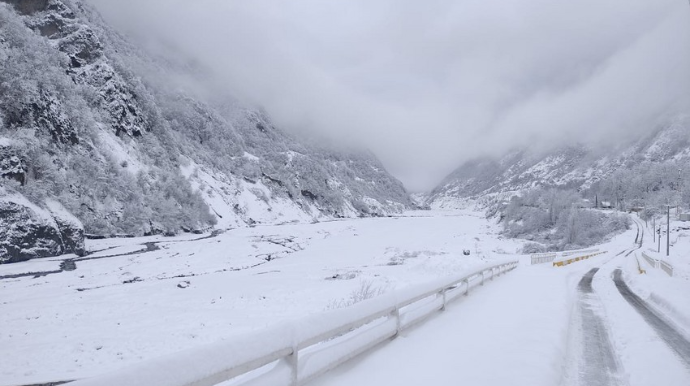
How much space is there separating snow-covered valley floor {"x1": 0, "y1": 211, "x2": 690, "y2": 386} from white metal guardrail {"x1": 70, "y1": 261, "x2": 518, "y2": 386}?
276 mm

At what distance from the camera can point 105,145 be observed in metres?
→ 45.5

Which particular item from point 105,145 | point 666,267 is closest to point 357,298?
point 666,267

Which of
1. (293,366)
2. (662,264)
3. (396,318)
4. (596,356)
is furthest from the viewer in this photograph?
(662,264)

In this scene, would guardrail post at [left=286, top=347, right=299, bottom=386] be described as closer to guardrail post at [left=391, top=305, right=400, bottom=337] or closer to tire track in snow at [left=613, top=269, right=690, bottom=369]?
guardrail post at [left=391, top=305, right=400, bottom=337]

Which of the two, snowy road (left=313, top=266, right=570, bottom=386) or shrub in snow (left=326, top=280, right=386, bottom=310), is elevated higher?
snowy road (left=313, top=266, right=570, bottom=386)

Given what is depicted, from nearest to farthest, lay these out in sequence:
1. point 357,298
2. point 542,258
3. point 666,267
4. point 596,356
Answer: point 596,356
point 357,298
point 666,267
point 542,258

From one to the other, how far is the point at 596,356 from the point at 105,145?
174ft

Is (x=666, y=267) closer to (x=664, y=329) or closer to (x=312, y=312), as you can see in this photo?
(x=664, y=329)

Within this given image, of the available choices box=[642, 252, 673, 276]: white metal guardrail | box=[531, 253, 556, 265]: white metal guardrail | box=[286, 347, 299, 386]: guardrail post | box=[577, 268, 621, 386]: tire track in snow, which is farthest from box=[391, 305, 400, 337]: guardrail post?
box=[531, 253, 556, 265]: white metal guardrail

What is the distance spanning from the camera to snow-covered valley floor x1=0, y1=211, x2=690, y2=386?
492 cm

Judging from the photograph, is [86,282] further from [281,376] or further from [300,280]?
[281,376]

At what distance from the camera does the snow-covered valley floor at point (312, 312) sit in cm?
492

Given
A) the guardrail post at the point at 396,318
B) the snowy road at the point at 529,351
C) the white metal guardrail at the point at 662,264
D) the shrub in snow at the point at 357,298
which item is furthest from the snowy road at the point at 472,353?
the white metal guardrail at the point at 662,264

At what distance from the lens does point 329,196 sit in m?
133
